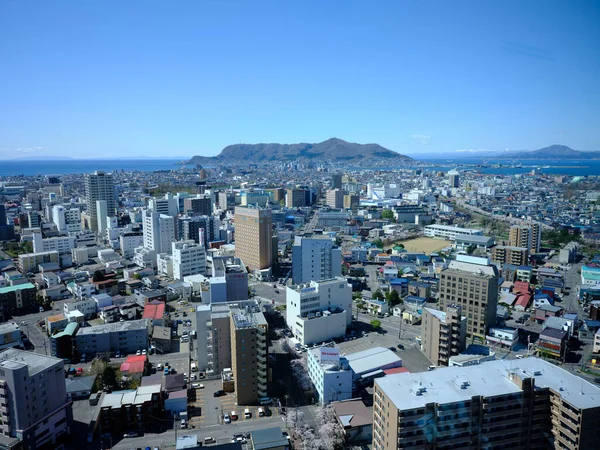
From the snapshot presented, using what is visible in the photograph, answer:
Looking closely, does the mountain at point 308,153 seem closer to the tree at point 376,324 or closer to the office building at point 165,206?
the office building at point 165,206

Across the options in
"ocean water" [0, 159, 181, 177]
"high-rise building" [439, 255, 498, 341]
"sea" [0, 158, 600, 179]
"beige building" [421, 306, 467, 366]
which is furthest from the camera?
"ocean water" [0, 159, 181, 177]

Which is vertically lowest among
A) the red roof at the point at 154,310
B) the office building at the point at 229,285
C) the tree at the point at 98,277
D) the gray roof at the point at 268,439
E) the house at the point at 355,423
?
the house at the point at 355,423

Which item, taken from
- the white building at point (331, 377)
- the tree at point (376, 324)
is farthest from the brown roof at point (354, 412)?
the tree at point (376, 324)

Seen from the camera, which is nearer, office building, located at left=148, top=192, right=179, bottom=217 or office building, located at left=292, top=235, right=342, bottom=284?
office building, located at left=292, top=235, right=342, bottom=284

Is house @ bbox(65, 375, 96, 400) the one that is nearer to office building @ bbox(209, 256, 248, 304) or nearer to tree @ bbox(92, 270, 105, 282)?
office building @ bbox(209, 256, 248, 304)

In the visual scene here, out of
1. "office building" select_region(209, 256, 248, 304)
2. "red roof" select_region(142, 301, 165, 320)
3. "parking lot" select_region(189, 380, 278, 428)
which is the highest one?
"office building" select_region(209, 256, 248, 304)

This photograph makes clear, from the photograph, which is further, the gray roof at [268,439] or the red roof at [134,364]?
the red roof at [134,364]

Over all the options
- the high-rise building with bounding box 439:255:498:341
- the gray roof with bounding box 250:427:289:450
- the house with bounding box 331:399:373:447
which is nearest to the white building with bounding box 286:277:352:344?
the high-rise building with bounding box 439:255:498:341
